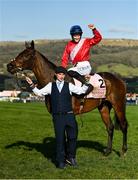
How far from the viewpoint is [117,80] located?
1191 centimetres

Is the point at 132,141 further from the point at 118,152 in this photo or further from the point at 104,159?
the point at 104,159

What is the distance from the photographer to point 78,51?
10.6m

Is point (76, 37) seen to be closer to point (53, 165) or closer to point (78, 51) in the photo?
point (78, 51)

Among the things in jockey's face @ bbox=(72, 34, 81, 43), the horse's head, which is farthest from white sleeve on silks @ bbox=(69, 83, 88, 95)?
the horse's head

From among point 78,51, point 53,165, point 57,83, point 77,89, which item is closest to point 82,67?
point 78,51

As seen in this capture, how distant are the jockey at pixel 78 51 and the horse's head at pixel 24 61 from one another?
0.79m

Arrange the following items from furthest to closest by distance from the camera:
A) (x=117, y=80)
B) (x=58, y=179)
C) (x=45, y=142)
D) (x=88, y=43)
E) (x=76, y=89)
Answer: (x=45, y=142), (x=117, y=80), (x=88, y=43), (x=76, y=89), (x=58, y=179)

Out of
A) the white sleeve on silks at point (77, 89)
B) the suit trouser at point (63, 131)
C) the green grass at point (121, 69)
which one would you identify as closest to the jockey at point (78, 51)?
the white sleeve on silks at point (77, 89)

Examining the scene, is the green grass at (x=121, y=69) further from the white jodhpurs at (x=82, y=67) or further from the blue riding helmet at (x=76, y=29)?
the blue riding helmet at (x=76, y=29)

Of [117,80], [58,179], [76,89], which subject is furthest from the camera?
[117,80]

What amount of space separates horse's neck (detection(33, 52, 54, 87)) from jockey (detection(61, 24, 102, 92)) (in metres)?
0.41

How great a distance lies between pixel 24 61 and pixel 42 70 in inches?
19.1

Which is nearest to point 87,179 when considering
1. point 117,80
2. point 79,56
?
point 79,56

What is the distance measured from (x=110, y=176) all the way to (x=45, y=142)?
20.9ft
